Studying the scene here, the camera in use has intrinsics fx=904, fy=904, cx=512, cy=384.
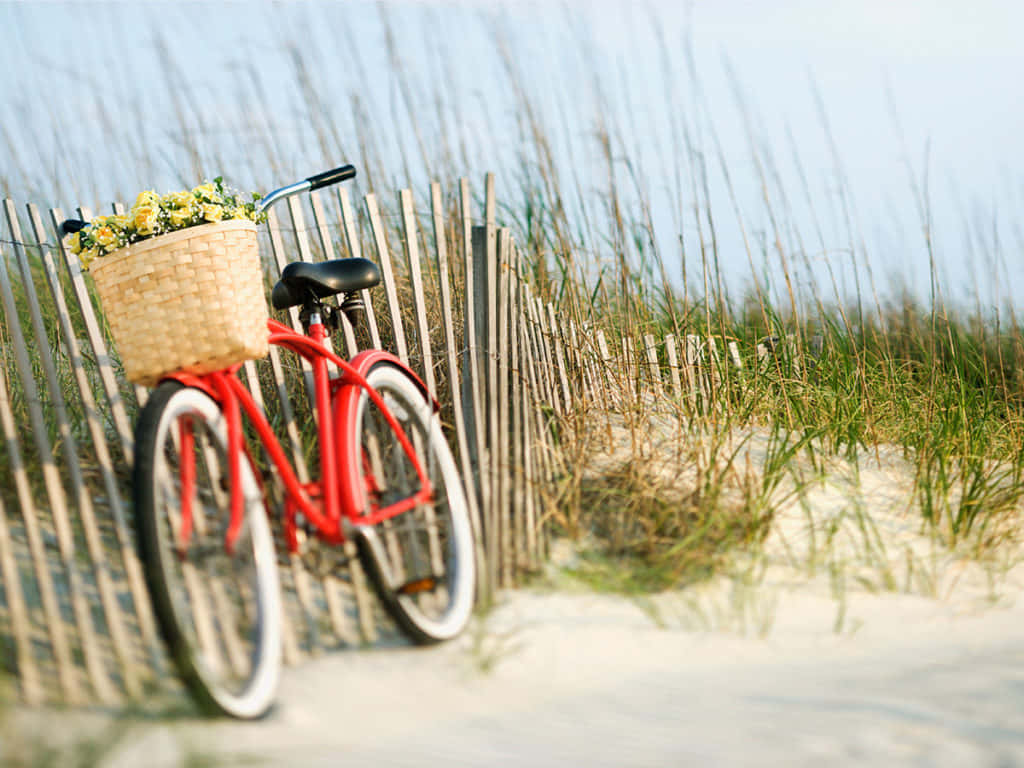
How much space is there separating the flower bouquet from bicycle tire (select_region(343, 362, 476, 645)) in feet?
1.32

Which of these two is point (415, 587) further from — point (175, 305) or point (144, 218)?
point (144, 218)

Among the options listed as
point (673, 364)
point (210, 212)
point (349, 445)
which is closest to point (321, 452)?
point (349, 445)

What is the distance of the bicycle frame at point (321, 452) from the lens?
1.90 metres

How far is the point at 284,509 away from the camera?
2.26 metres

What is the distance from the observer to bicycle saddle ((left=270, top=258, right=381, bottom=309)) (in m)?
2.30

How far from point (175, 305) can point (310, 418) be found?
116 cm

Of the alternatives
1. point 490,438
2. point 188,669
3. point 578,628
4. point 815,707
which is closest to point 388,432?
point 490,438

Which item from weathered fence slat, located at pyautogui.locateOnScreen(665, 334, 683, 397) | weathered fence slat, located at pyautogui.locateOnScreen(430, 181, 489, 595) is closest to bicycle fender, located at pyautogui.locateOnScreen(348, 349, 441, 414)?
weathered fence slat, located at pyautogui.locateOnScreen(430, 181, 489, 595)

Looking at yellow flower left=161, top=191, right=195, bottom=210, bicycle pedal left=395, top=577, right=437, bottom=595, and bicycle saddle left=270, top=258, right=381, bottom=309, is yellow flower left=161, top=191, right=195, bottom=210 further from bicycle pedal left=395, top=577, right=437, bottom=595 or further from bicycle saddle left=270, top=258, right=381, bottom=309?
bicycle pedal left=395, top=577, right=437, bottom=595

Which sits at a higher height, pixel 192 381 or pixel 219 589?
pixel 192 381

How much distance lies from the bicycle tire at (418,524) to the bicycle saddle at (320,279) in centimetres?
24

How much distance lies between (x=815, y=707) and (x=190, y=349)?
1.53m

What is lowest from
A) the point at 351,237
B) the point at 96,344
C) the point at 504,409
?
the point at 504,409

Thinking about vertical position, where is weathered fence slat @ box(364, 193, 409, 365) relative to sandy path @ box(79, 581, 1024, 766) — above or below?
above
